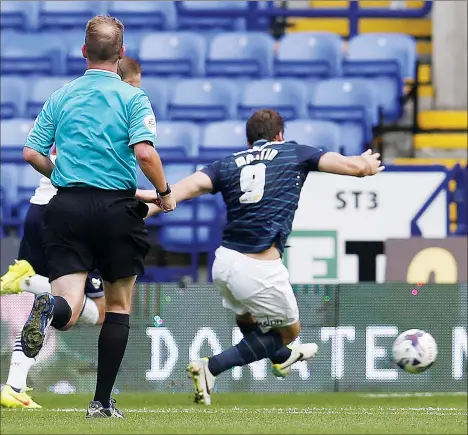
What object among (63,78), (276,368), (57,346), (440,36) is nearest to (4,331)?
(57,346)

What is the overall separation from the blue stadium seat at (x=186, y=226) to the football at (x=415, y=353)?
3.69 metres

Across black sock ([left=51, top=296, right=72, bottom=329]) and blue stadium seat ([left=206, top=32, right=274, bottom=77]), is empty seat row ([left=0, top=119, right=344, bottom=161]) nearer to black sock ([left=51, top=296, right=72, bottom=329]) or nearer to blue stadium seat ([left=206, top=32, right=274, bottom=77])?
blue stadium seat ([left=206, top=32, right=274, bottom=77])

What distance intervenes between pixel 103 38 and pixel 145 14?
1014 centimetres

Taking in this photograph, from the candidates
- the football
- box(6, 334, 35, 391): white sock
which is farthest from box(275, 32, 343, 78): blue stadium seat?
box(6, 334, 35, 391): white sock

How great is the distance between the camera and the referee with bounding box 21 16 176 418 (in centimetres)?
576

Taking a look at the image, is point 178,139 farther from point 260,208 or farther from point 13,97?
point 260,208

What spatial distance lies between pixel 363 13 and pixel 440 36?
1.30 metres

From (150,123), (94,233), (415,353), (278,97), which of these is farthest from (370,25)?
(94,233)

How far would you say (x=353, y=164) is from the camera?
22.5 feet

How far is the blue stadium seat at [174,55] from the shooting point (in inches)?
578

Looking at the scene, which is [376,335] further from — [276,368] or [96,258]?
[96,258]

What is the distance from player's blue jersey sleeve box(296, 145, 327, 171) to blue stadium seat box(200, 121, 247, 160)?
544cm

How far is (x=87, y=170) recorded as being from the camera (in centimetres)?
579

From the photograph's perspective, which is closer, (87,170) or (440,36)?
(87,170)
